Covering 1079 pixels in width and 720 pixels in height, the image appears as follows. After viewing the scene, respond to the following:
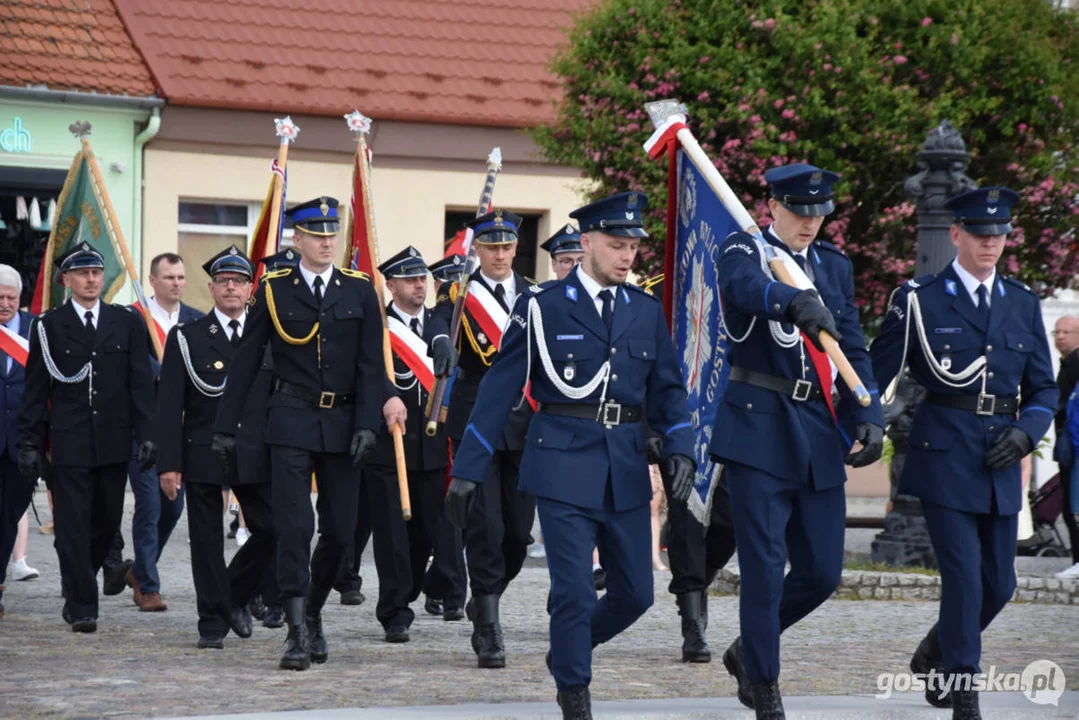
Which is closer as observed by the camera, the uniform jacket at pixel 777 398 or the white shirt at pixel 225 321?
the uniform jacket at pixel 777 398

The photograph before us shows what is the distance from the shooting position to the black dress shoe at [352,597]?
38.3ft

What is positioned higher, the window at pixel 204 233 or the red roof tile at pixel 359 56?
the red roof tile at pixel 359 56

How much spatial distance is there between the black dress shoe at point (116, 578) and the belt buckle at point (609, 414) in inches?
196

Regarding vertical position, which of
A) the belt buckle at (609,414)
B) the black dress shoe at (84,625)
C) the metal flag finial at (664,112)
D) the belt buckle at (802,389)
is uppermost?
the metal flag finial at (664,112)

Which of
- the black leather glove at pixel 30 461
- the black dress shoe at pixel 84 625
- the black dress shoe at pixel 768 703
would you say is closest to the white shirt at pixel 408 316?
the black leather glove at pixel 30 461

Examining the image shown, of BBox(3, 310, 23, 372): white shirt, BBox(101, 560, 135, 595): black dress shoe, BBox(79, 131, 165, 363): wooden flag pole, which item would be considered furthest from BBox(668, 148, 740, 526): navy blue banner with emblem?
BBox(3, 310, 23, 372): white shirt

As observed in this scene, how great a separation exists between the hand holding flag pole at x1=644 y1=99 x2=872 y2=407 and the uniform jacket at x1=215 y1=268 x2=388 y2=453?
4.91ft

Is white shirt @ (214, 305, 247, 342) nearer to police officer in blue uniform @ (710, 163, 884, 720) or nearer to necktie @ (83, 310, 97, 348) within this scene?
necktie @ (83, 310, 97, 348)

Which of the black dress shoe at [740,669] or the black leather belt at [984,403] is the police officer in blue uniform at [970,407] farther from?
the black dress shoe at [740,669]

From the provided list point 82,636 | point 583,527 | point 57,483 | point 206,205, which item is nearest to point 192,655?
point 82,636

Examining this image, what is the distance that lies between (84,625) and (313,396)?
216 cm

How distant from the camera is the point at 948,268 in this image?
7.88 m

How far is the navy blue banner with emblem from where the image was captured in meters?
8.42

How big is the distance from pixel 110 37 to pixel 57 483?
11.2 meters
